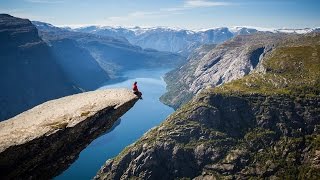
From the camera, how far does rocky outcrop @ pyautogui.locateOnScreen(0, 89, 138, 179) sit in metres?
23.2

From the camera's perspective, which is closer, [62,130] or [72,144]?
[62,130]

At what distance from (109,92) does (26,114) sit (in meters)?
7.04

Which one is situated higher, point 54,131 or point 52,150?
point 54,131

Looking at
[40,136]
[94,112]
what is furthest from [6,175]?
[94,112]

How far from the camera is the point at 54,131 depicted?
2434cm

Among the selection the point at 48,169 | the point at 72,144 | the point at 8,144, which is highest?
the point at 8,144

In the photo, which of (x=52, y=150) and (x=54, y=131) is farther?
(x=52, y=150)

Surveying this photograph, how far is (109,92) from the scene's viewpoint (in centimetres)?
3097

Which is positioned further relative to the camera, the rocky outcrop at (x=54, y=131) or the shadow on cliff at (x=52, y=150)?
the rocky outcrop at (x=54, y=131)

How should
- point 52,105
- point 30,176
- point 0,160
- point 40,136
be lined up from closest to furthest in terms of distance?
point 0,160 → point 40,136 → point 30,176 → point 52,105

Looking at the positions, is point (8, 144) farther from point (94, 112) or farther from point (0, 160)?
point (94, 112)

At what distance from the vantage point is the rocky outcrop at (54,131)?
23.2 meters

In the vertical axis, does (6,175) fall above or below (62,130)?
below

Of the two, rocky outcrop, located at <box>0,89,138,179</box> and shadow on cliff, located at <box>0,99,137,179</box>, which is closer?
shadow on cliff, located at <box>0,99,137,179</box>
